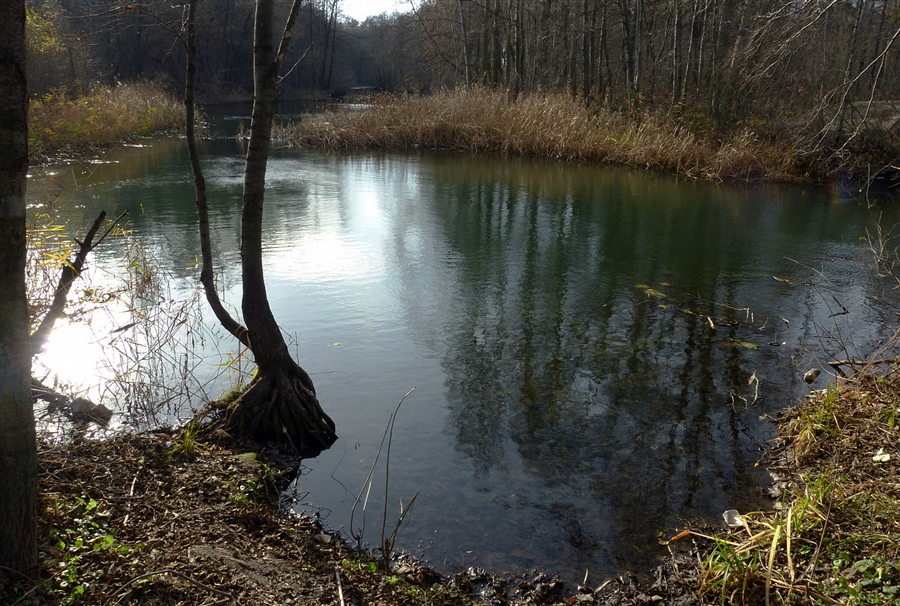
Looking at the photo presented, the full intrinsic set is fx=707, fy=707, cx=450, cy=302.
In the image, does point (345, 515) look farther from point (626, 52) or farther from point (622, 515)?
point (626, 52)

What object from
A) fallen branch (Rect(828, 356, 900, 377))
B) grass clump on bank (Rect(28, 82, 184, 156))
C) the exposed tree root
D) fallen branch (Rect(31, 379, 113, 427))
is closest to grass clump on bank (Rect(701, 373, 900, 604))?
fallen branch (Rect(828, 356, 900, 377))

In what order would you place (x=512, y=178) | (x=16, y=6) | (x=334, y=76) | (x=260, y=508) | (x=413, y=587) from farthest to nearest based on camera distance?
1. (x=334, y=76)
2. (x=512, y=178)
3. (x=260, y=508)
4. (x=413, y=587)
5. (x=16, y=6)

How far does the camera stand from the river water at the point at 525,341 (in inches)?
153

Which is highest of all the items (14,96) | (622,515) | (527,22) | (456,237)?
(527,22)

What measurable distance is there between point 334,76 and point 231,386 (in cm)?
5468

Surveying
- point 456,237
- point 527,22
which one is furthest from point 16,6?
point 527,22

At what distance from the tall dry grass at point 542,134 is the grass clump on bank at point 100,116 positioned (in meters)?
4.56

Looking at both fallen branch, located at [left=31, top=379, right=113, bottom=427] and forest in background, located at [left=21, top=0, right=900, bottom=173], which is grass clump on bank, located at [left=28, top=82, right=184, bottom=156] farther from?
fallen branch, located at [left=31, top=379, right=113, bottom=427]

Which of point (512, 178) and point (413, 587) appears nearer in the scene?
point (413, 587)

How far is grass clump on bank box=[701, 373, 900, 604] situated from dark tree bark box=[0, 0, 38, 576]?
2635 millimetres

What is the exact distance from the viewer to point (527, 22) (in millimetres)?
23766

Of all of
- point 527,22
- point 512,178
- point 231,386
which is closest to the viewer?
point 231,386

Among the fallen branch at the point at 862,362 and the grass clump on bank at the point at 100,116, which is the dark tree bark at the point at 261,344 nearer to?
the fallen branch at the point at 862,362

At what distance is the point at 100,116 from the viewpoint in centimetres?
1916
